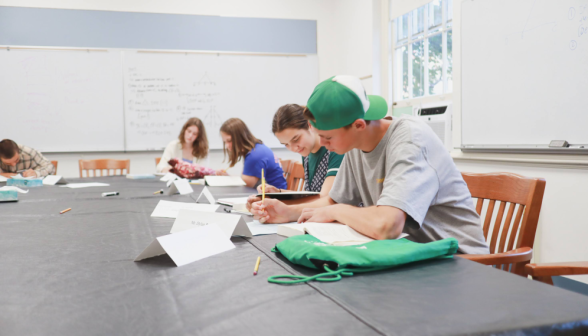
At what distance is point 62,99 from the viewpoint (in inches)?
178

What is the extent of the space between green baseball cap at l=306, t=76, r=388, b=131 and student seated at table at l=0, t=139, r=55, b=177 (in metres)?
3.03

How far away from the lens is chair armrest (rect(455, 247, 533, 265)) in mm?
999

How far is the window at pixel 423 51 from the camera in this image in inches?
136

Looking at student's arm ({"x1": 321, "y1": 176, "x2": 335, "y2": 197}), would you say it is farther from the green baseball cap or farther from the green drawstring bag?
the green drawstring bag

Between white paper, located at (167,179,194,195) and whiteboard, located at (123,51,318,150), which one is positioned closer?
white paper, located at (167,179,194,195)

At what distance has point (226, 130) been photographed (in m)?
2.97

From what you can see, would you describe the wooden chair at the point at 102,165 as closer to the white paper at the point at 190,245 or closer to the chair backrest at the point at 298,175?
the chair backrest at the point at 298,175

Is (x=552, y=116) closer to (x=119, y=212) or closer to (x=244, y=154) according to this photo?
(x=244, y=154)

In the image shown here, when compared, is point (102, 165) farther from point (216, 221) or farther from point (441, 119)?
point (216, 221)

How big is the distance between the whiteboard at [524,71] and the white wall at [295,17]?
148 cm

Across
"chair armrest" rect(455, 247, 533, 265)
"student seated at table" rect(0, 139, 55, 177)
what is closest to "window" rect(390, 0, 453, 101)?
"chair armrest" rect(455, 247, 533, 265)

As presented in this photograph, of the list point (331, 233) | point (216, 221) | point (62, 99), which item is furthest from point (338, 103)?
point (62, 99)

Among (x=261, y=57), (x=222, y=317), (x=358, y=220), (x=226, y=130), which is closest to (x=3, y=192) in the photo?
(x=226, y=130)

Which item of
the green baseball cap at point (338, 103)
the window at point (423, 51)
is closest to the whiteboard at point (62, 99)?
the window at point (423, 51)
